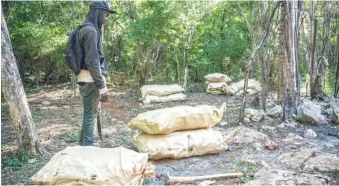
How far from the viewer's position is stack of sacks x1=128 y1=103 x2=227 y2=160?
129 inches

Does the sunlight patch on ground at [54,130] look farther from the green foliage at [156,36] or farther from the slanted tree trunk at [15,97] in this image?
the green foliage at [156,36]

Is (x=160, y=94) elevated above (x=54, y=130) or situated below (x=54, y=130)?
above

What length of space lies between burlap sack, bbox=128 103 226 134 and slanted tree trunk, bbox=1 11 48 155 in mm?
1020

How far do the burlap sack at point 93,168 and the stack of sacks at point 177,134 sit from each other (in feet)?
2.17

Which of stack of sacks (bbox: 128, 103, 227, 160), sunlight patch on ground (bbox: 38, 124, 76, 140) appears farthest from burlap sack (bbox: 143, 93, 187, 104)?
stack of sacks (bbox: 128, 103, 227, 160)

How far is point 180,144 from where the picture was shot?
3.33 metres

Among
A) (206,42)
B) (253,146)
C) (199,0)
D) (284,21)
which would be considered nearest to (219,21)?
(206,42)

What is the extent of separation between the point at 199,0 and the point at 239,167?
23.4ft

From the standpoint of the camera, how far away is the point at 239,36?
1041 cm

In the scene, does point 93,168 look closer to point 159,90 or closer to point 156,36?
point 159,90

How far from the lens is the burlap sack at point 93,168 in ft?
7.62

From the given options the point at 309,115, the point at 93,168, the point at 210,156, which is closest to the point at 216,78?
the point at 309,115

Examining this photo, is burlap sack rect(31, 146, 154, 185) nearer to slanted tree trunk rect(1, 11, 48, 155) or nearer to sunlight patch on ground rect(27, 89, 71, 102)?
slanted tree trunk rect(1, 11, 48, 155)

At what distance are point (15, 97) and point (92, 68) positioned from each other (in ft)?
2.62
